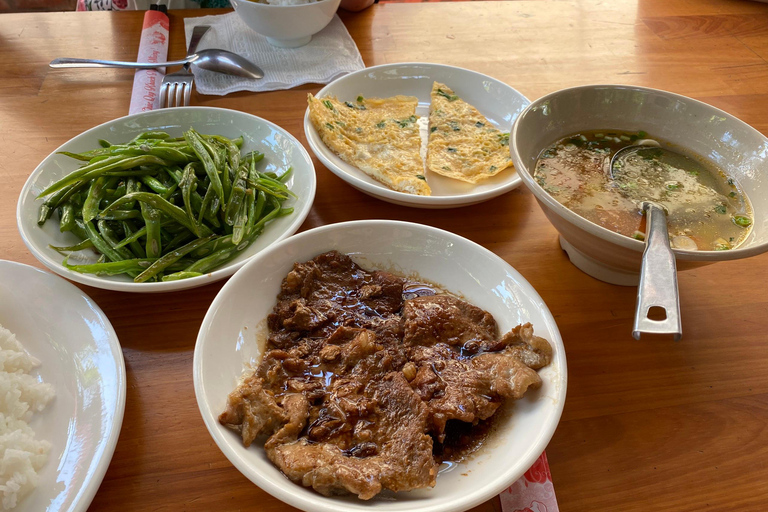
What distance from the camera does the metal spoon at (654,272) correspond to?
1.14m

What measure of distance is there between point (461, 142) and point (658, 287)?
4.76 ft

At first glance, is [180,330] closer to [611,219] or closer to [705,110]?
[611,219]

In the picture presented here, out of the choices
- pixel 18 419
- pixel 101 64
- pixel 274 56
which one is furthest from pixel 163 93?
pixel 18 419

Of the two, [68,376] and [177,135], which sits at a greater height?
[177,135]

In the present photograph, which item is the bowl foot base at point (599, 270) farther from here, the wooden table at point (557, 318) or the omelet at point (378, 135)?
the omelet at point (378, 135)

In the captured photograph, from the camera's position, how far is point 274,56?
3111 mm

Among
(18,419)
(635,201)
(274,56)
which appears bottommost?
(18,419)

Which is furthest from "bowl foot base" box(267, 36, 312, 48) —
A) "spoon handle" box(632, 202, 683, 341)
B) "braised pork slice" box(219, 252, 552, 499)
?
"spoon handle" box(632, 202, 683, 341)

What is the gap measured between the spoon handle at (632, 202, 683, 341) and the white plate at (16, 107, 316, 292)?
118 centimetres

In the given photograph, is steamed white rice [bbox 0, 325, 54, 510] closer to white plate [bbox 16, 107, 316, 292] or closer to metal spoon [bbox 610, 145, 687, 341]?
white plate [bbox 16, 107, 316, 292]

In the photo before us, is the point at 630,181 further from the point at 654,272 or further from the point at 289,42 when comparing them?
the point at 289,42

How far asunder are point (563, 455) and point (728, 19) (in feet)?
12.4

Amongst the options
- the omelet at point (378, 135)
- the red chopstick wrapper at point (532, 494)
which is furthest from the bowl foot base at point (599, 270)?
the red chopstick wrapper at point (532, 494)

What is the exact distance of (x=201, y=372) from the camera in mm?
1326
